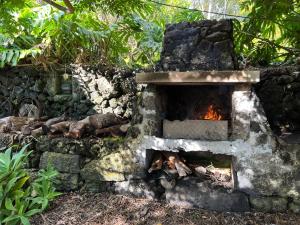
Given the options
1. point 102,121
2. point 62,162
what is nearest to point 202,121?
point 102,121

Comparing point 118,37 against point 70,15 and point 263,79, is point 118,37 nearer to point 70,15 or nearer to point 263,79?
point 70,15

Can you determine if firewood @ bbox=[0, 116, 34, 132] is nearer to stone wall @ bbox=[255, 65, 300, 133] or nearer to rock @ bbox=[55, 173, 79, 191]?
rock @ bbox=[55, 173, 79, 191]

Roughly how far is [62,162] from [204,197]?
68.5 inches

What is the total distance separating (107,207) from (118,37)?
3.03m

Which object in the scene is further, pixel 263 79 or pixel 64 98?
pixel 64 98

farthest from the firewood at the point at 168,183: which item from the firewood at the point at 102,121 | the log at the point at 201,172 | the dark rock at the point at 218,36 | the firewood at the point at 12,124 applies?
the firewood at the point at 12,124

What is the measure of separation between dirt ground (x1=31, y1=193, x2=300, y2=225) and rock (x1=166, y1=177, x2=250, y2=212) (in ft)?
0.25

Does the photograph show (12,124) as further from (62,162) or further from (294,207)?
(294,207)

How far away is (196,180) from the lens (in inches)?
121

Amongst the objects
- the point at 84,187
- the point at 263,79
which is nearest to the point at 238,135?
the point at 263,79

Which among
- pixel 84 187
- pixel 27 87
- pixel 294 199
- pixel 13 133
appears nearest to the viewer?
pixel 294 199

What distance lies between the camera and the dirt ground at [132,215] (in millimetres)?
2703

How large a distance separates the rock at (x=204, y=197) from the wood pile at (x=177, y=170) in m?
0.09

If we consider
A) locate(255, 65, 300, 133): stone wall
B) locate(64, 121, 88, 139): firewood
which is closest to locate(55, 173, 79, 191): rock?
locate(64, 121, 88, 139): firewood
